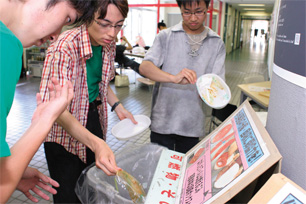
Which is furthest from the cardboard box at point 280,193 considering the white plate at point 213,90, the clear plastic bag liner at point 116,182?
the white plate at point 213,90

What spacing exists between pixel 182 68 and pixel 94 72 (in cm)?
57

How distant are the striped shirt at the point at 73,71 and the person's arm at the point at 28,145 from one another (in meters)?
0.37

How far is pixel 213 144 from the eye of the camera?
3.16ft

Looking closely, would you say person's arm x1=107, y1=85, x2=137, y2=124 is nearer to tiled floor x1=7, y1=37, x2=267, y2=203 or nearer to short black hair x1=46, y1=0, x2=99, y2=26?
short black hair x1=46, y1=0, x2=99, y2=26

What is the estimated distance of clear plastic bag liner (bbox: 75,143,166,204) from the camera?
96 cm

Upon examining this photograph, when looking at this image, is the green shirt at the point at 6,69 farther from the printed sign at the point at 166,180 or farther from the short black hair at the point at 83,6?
the printed sign at the point at 166,180

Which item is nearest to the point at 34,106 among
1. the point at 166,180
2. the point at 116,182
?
the point at 116,182

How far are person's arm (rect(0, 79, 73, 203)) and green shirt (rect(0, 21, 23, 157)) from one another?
0.26 feet

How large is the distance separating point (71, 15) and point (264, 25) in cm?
4225

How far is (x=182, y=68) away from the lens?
1705mm

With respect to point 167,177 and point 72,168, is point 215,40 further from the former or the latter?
point 72,168

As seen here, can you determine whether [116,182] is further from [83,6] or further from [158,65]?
[158,65]

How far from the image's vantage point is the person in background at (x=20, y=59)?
21.1 inches

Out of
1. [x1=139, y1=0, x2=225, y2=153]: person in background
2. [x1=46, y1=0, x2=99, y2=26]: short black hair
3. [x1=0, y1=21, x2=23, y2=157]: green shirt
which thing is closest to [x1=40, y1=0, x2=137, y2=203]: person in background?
[x1=139, y1=0, x2=225, y2=153]: person in background
